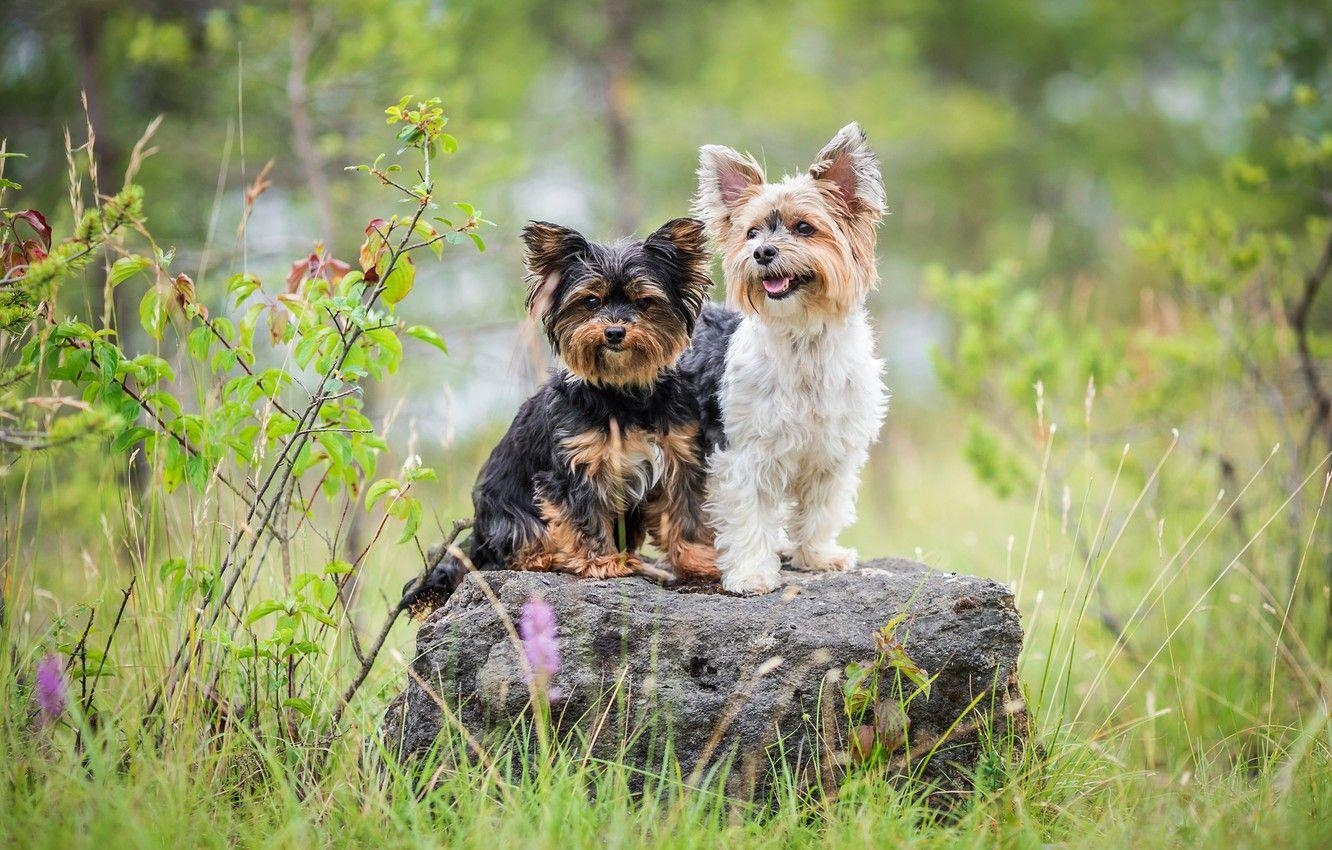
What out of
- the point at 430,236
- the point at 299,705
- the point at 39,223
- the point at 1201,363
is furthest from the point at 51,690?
the point at 1201,363

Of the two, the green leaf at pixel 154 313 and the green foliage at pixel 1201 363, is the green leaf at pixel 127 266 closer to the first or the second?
the green leaf at pixel 154 313

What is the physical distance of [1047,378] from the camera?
23.0ft

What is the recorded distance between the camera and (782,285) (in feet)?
14.1

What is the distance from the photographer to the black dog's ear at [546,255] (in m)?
4.28

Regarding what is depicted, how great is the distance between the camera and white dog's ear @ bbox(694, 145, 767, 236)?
15.1ft

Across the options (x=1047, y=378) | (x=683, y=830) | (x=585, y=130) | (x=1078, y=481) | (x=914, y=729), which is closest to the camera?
(x=683, y=830)

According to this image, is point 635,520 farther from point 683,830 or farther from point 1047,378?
point 1047,378

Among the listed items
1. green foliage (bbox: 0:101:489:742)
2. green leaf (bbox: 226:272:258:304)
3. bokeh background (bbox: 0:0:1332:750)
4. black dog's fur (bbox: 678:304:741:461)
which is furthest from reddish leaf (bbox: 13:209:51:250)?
black dog's fur (bbox: 678:304:741:461)

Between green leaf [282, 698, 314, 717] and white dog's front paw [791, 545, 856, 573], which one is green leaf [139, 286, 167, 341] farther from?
white dog's front paw [791, 545, 856, 573]

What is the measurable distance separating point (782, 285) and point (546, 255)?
985mm

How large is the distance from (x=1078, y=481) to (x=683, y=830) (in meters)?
7.90

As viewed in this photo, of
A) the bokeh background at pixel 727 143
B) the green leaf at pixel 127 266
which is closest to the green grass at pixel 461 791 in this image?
the bokeh background at pixel 727 143

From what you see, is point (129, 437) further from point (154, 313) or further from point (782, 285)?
point (782, 285)

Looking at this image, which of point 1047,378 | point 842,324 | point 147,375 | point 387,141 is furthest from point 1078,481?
point 147,375
